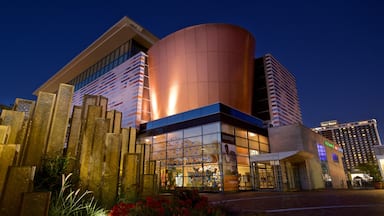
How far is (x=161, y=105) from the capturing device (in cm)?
3173

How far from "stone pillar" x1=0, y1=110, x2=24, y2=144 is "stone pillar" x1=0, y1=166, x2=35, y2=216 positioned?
1.60m

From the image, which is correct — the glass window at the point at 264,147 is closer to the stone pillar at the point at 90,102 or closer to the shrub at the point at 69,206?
the stone pillar at the point at 90,102

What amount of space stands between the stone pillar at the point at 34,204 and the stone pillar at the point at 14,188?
0.78ft

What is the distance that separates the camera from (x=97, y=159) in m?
5.49

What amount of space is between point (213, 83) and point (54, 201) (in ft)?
83.0

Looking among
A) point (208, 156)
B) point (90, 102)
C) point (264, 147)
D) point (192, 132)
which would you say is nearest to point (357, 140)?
point (264, 147)

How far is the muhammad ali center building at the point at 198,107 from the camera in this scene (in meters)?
22.0

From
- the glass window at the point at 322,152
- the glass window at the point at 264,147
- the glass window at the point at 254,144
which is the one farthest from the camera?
the glass window at the point at 322,152

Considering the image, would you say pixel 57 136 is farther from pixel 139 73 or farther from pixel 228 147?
pixel 139 73

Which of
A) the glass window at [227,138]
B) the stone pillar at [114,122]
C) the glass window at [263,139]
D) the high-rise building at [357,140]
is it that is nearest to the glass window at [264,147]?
the glass window at [263,139]

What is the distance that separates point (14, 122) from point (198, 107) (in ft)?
77.6

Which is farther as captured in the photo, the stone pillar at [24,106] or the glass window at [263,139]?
the glass window at [263,139]

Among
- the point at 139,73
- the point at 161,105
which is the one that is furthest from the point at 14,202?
the point at 139,73

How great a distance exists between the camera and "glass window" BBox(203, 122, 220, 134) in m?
21.8
